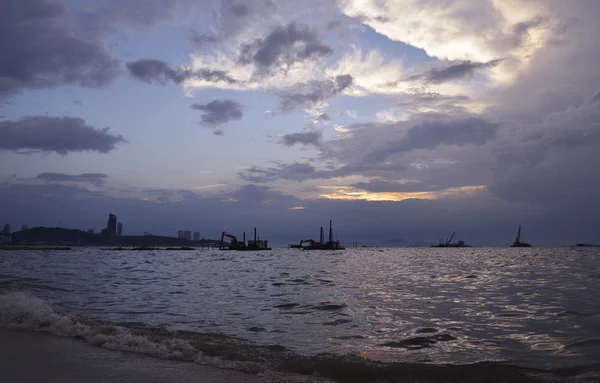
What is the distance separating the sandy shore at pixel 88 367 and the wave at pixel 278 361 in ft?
1.34

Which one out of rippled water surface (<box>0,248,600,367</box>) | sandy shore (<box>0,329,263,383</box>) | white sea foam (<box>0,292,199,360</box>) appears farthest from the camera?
rippled water surface (<box>0,248,600,367</box>)

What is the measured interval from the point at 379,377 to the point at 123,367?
4173 mm

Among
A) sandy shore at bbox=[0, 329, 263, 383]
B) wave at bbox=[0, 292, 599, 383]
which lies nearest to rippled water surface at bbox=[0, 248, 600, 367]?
wave at bbox=[0, 292, 599, 383]

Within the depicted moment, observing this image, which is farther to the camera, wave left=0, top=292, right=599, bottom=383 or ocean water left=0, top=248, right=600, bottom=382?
ocean water left=0, top=248, right=600, bottom=382

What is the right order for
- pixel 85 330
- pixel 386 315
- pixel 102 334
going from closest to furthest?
1. pixel 102 334
2. pixel 85 330
3. pixel 386 315

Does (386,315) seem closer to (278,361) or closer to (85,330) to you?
(278,361)

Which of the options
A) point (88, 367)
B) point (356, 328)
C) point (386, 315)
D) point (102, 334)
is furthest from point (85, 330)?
point (386, 315)

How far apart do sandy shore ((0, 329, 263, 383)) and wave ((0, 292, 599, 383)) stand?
41 centimetres

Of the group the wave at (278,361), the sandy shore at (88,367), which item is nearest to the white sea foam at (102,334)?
the wave at (278,361)

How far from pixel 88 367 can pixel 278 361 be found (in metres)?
3.15

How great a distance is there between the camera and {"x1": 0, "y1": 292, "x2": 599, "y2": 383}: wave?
6.38 m

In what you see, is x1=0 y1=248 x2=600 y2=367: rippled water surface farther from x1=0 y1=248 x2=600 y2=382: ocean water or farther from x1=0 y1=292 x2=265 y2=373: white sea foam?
x1=0 y1=292 x2=265 y2=373: white sea foam

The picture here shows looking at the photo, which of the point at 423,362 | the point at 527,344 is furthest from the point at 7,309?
the point at 527,344

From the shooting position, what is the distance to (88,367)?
21.0 ft
